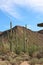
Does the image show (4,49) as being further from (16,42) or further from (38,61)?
(38,61)

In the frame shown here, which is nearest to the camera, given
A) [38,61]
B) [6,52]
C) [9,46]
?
[38,61]

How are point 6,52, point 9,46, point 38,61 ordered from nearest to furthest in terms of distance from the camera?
1. point 38,61
2. point 6,52
3. point 9,46

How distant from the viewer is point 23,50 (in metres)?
32.7

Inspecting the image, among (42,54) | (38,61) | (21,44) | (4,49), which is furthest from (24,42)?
(38,61)

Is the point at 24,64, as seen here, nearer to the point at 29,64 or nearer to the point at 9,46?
the point at 29,64

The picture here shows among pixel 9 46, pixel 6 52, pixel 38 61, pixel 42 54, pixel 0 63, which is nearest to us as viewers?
pixel 0 63

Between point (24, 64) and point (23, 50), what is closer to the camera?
point (24, 64)

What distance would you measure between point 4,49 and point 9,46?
1.40m

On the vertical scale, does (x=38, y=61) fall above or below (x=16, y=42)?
below

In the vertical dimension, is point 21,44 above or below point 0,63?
above

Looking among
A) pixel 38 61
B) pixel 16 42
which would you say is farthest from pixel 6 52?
pixel 38 61

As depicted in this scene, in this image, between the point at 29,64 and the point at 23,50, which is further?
the point at 23,50

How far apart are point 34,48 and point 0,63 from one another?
11.7 meters

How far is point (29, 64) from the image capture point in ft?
73.8
